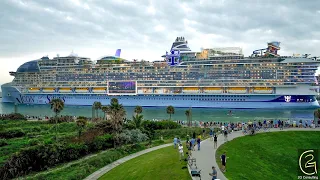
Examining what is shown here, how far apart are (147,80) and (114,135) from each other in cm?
6336

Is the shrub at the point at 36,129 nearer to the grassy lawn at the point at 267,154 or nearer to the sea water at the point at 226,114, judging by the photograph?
the grassy lawn at the point at 267,154

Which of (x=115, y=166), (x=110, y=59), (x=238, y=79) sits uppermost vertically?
(x=110, y=59)

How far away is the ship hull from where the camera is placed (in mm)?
74375

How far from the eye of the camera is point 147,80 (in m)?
93.2

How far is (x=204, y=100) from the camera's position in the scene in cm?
8250

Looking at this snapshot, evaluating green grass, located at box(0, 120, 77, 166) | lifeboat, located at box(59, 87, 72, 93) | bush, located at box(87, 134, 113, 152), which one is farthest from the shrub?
lifeboat, located at box(59, 87, 72, 93)

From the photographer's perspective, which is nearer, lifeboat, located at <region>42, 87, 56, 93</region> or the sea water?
the sea water

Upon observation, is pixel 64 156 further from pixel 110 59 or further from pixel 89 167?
pixel 110 59

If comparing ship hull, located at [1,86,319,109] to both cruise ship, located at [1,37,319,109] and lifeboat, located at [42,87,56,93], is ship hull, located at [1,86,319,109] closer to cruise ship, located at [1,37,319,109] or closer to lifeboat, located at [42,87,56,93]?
cruise ship, located at [1,37,319,109]

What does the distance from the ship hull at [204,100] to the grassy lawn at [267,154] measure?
4303 centimetres

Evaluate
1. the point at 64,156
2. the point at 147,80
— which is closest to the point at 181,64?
the point at 147,80

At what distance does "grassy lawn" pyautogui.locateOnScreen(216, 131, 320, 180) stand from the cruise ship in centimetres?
4539

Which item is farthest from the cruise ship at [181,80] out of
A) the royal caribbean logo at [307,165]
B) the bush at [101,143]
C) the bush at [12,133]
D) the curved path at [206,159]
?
the royal caribbean logo at [307,165]

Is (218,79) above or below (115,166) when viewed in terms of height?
above
